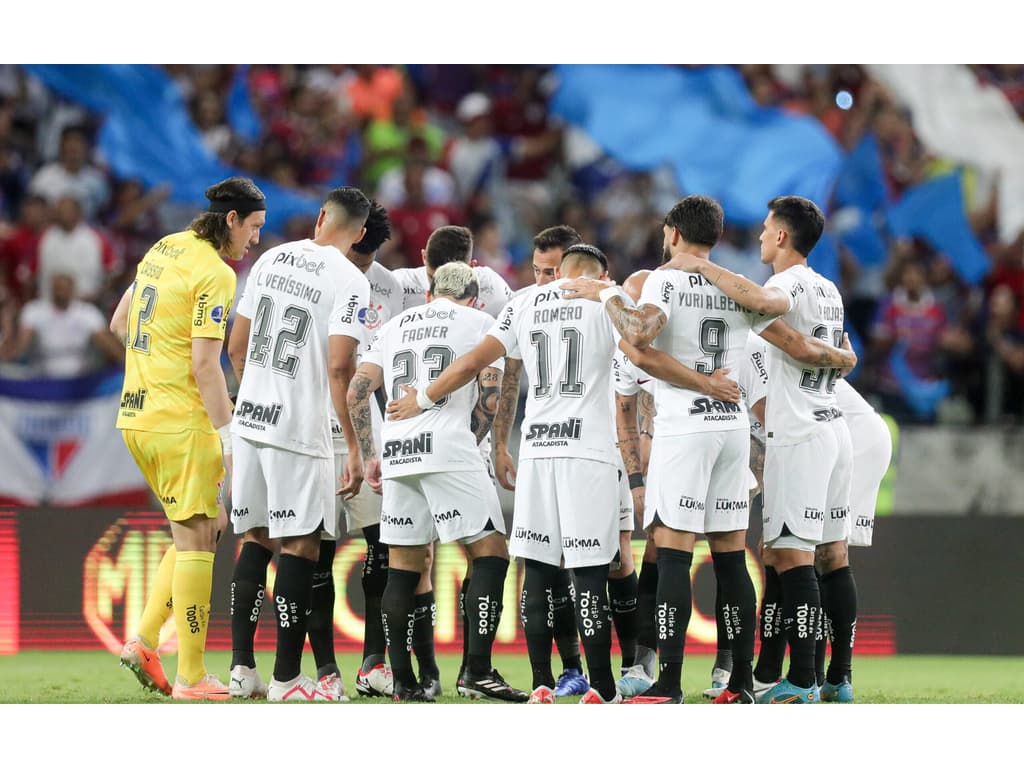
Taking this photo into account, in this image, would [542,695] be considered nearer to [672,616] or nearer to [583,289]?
[672,616]

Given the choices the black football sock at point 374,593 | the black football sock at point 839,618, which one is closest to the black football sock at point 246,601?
the black football sock at point 374,593

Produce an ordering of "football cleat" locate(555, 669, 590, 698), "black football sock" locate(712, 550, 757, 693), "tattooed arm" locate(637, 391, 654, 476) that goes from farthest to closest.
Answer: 1. "tattooed arm" locate(637, 391, 654, 476)
2. "football cleat" locate(555, 669, 590, 698)
3. "black football sock" locate(712, 550, 757, 693)

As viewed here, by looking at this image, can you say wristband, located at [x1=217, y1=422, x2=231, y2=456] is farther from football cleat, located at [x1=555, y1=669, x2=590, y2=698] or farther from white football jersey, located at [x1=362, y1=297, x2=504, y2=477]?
football cleat, located at [x1=555, y1=669, x2=590, y2=698]

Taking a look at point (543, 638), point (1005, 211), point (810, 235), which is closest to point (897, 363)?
point (1005, 211)

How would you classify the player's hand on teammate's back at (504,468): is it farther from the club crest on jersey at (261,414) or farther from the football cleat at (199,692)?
the football cleat at (199,692)

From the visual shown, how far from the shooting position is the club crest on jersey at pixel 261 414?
7.76 m

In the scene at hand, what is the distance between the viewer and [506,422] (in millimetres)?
7980

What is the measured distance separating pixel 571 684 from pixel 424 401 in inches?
69.5

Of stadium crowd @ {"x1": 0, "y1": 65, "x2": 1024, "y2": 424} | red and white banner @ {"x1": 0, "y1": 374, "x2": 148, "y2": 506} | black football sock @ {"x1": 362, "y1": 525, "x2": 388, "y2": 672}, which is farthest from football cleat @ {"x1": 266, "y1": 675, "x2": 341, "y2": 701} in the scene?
stadium crowd @ {"x1": 0, "y1": 65, "x2": 1024, "y2": 424}

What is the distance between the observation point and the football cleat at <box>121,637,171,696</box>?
777 centimetres

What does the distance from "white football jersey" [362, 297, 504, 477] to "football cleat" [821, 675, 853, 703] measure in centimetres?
247

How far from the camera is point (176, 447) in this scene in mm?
7738

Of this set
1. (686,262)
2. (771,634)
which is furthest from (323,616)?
(686,262)

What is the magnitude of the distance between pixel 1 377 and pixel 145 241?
128 inches
